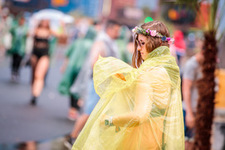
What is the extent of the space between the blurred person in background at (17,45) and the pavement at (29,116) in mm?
656

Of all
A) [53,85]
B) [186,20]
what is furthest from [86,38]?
[186,20]

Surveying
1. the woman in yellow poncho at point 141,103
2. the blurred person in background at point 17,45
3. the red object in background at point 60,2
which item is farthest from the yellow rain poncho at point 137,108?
the red object in background at point 60,2

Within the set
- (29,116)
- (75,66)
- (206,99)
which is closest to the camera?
(206,99)

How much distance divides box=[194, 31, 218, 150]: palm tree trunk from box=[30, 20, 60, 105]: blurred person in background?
4668 millimetres

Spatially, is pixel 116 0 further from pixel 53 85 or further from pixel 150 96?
pixel 150 96

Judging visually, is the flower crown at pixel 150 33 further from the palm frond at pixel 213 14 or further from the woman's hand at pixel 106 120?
the palm frond at pixel 213 14

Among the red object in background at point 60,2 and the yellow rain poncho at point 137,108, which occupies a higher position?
the red object in background at point 60,2

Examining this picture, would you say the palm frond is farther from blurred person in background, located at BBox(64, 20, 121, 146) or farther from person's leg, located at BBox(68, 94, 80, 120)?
person's leg, located at BBox(68, 94, 80, 120)

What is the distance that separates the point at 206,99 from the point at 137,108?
2148mm

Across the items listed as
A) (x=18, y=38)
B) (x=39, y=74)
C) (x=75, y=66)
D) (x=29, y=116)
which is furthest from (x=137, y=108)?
(x=18, y=38)

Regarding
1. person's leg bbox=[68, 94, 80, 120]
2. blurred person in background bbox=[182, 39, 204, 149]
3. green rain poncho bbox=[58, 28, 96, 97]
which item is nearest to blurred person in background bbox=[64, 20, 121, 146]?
blurred person in background bbox=[182, 39, 204, 149]

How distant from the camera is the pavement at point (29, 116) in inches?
219

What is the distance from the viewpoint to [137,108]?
2.15m

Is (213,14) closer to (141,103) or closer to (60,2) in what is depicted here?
(141,103)
